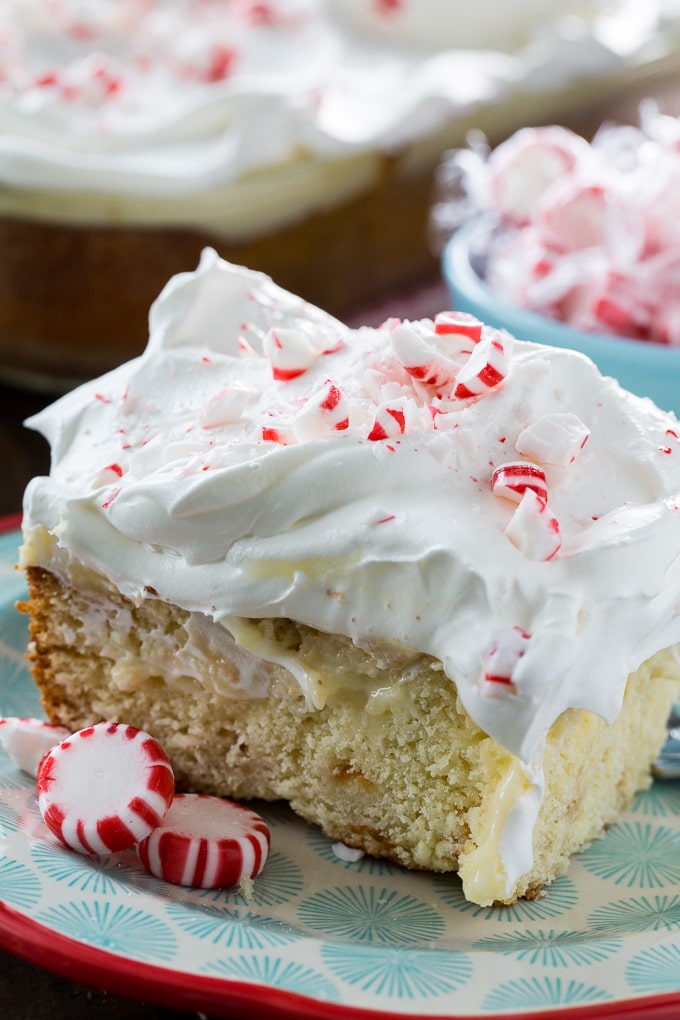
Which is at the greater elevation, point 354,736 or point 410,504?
point 410,504

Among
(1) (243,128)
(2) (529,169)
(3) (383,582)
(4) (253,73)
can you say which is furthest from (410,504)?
(4) (253,73)

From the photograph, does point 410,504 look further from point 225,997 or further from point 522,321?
point 522,321

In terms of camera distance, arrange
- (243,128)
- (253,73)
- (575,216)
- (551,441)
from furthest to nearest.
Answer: (253,73), (243,128), (575,216), (551,441)

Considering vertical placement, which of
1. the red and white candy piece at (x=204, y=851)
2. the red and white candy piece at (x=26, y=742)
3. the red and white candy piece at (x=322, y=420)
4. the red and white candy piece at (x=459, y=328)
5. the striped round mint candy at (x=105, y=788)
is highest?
the red and white candy piece at (x=459, y=328)

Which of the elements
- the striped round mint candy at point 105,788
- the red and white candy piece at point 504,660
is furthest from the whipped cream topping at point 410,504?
the striped round mint candy at point 105,788

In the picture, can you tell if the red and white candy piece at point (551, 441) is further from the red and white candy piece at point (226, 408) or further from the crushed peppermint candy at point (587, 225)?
the crushed peppermint candy at point (587, 225)

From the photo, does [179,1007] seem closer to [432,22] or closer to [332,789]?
[332,789]

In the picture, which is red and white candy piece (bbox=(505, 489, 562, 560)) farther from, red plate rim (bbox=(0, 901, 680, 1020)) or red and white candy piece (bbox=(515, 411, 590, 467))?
red plate rim (bbox=(0, 901, 680, 1020))
